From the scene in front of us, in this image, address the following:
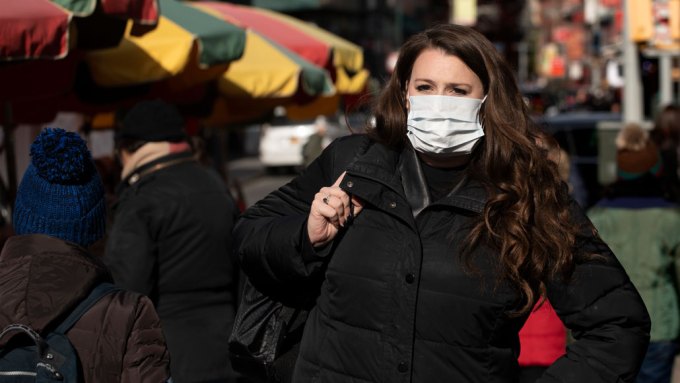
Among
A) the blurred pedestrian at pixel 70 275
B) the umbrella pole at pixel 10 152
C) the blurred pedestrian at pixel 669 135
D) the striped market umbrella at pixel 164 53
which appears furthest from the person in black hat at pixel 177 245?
the blurred pedestrian at pixel 669 135

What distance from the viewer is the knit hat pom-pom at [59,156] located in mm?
2727

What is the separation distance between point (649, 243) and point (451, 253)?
317 centimetres

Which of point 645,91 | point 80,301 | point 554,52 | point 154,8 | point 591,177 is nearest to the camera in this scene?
point 80,301

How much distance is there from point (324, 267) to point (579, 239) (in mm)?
623

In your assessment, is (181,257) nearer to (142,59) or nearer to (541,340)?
(541,340)

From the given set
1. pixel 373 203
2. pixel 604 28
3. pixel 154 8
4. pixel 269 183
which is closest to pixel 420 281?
pixel 373 203

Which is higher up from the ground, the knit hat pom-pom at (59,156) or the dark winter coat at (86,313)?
the knit hat pom-pom at (59,156)

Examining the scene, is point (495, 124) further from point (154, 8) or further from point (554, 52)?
point (554, 52)

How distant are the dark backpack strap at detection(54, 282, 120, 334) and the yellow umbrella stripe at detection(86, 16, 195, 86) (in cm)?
424

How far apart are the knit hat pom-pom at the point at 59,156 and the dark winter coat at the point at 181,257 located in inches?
72.7

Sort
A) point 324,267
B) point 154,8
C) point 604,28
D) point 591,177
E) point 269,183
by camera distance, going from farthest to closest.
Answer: point 604,28
point 269,183
point 591,177
point 154,8
point 324,267

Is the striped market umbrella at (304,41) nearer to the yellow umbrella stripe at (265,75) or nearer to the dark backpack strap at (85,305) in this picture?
the yellow umbrella stripe at (265,75)

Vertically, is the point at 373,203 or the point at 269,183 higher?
the point at 373,203

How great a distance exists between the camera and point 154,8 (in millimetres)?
5645
